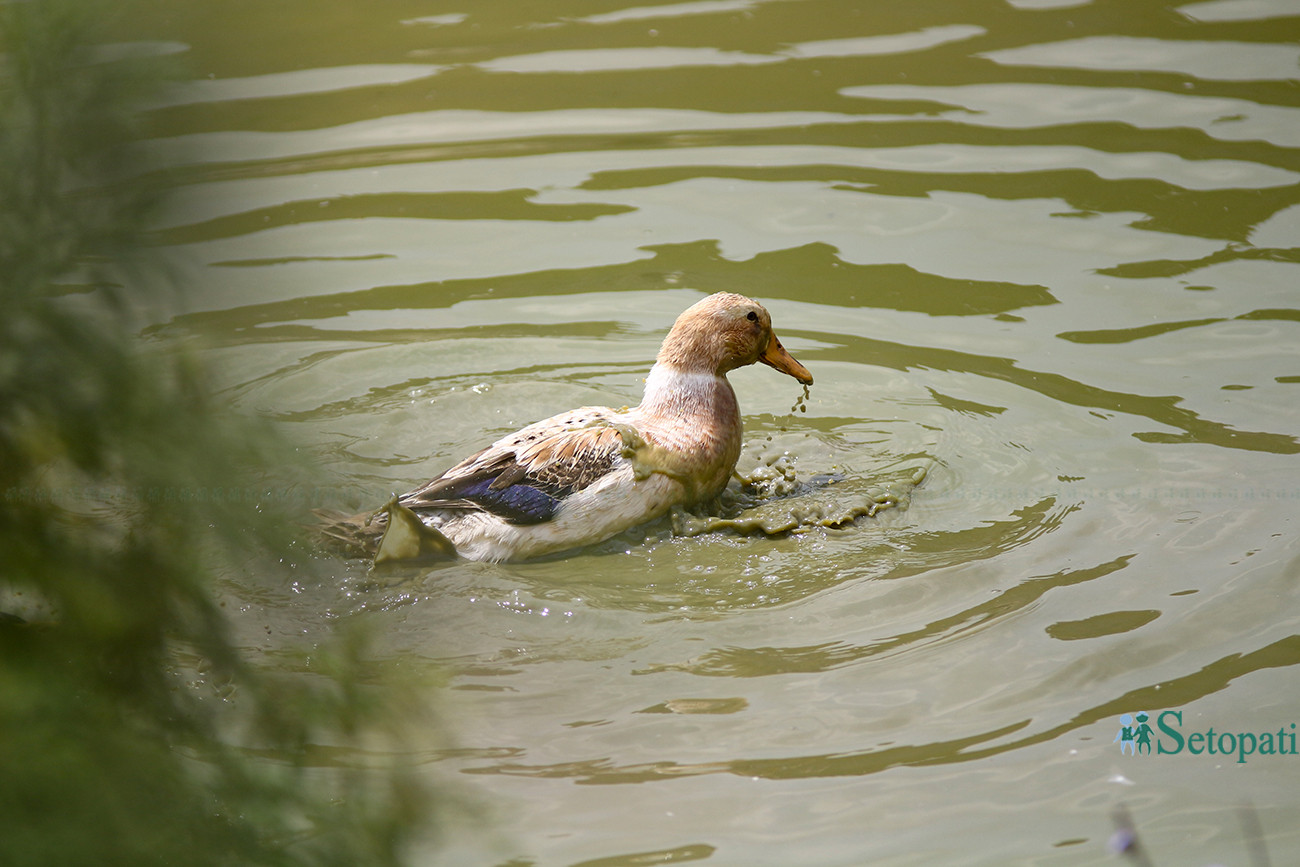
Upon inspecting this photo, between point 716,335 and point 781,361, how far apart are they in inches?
18.8

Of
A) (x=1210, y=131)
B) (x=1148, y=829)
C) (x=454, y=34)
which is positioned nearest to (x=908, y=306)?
(x=1210, y=131)

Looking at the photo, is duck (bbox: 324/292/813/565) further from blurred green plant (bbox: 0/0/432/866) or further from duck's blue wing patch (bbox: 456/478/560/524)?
blurred green plant (bbox: 0/0/432/866)

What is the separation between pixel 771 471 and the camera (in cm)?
650

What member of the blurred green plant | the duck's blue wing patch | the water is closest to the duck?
the duck's blue wing patch

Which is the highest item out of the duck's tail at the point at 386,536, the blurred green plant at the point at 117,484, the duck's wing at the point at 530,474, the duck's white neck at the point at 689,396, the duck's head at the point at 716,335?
the blurred green plant at the point at 117,484

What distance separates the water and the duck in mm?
163

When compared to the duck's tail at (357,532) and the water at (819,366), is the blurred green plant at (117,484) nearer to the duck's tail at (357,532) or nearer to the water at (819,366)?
the water at (819,366)

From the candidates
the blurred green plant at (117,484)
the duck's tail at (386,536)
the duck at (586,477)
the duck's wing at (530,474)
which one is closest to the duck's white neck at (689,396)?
the duck at (586,477)

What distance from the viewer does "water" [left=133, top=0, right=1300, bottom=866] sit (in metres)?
3.99

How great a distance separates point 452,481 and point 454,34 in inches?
288

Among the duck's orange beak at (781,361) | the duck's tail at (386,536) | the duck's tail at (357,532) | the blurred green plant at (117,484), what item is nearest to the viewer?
the blurred green plant at (117,484)

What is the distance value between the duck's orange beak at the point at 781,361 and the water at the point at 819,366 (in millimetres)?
503

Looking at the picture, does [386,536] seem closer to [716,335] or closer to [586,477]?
[586,477]

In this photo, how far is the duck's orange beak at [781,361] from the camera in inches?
252
